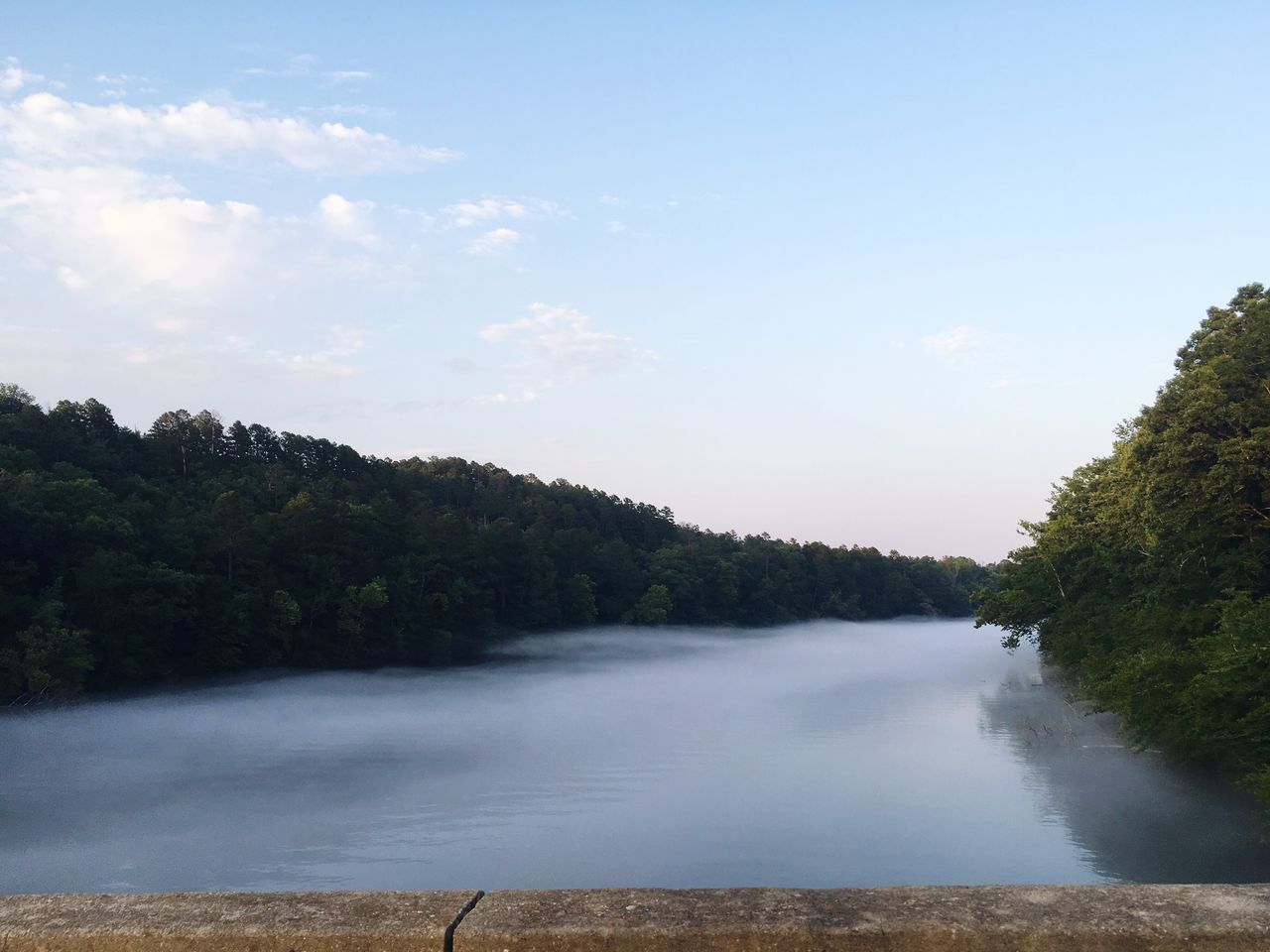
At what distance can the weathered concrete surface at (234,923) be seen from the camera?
107 inches

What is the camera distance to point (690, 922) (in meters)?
2.74

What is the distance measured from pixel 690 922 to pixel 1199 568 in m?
30.5

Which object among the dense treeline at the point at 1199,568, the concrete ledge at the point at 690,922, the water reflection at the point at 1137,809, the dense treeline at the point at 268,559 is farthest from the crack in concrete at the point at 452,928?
the dense treeline at the point at 268,559

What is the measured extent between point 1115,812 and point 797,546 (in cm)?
15678

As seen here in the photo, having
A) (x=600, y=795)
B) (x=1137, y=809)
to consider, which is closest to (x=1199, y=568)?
(x=1137, y=809)

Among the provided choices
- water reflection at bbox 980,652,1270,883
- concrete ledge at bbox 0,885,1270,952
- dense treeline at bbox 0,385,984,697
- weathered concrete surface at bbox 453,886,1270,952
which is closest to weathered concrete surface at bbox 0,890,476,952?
concrete ledge at bbox 0,885,1270,952

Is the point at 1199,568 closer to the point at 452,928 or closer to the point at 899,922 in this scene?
the point at 899,922

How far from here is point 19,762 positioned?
36.2 metres

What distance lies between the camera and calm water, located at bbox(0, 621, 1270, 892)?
68.5ft

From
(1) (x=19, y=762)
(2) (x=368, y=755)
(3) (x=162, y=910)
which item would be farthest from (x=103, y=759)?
(3) (x=162, y=910)

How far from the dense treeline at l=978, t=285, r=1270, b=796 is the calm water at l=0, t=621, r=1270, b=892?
2.73 meters

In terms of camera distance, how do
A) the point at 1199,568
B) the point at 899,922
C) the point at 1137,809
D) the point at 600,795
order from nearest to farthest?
the point at 899,922
the point at 1137,809
the point at 1199,568
the point at 600,795

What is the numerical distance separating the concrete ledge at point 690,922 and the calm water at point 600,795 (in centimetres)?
1763

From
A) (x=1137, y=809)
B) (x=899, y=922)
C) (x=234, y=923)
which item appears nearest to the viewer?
(x=899, y=922)
